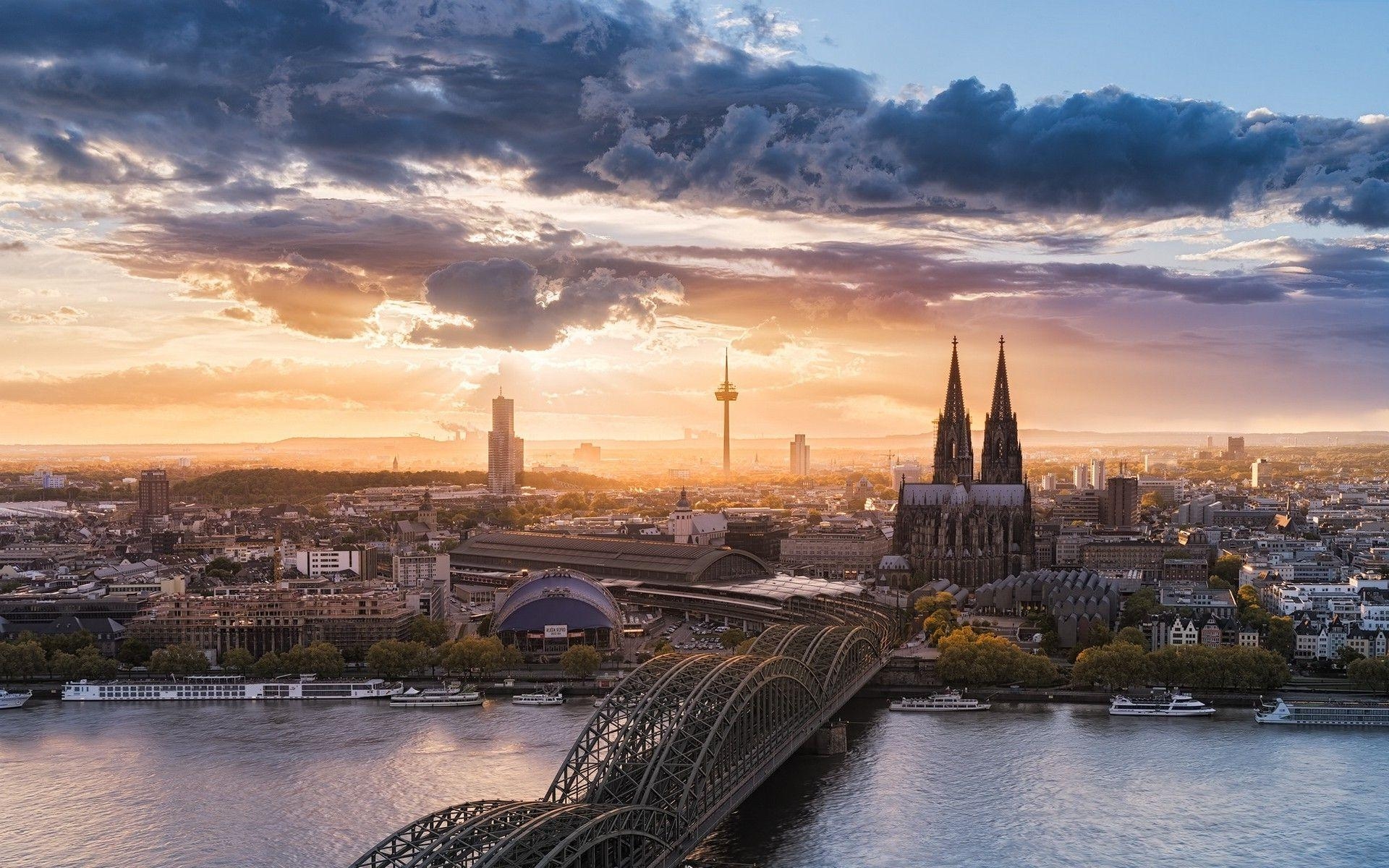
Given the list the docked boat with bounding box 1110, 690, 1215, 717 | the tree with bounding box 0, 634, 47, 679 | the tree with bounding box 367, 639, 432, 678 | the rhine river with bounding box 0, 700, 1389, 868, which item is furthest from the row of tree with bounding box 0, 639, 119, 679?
the docked boat with bounding box 1110, 690, 1215, 717

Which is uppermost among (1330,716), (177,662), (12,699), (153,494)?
(153,494)

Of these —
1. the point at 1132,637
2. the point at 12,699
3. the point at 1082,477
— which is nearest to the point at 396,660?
the point at 12,699

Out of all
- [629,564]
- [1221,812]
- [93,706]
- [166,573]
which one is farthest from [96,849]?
[629,564]

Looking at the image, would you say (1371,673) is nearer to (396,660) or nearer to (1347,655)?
(1347,655)

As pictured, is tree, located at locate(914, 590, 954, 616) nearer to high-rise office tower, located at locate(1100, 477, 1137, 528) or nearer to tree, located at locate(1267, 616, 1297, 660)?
tree, located at locate(1267, 616, 1297, 660)

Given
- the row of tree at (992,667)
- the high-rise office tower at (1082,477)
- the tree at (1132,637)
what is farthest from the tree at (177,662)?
the high-rise office tower at (1082,477)

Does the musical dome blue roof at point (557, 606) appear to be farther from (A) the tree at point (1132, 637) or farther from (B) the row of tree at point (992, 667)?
(A) the tree at point (1132, 637)

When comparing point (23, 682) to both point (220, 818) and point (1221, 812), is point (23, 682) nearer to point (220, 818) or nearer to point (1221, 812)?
point (220, 818)
